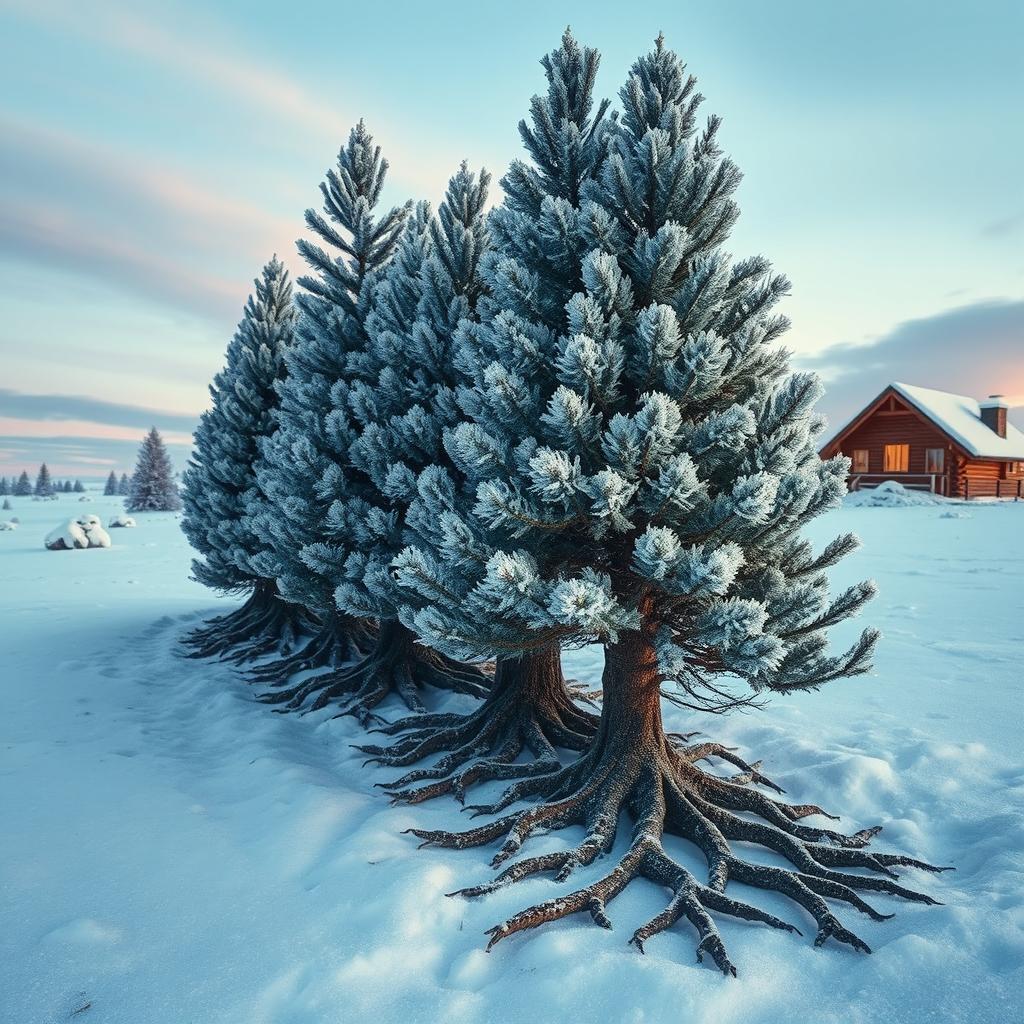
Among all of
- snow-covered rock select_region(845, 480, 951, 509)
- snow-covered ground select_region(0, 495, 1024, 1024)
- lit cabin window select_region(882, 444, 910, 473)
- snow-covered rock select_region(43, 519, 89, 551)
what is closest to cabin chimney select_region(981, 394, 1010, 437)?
lit cabin window select_region(882, 444, 910, 473)

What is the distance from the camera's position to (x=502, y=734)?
6.16m

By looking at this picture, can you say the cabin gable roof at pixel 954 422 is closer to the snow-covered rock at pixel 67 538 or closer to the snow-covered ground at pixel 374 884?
the snow-covered ground at pixel 374 884

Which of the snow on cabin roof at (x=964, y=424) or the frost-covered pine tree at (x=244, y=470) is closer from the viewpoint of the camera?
the frost-covered pine tree at (x=244, y=470)

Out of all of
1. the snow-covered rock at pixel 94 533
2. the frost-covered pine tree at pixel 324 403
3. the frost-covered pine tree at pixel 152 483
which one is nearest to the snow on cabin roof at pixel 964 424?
the frost-covered pine tree at pixel 324 403

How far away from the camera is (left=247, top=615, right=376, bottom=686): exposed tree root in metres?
9.49

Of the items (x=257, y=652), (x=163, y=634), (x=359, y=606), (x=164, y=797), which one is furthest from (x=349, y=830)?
(x=163, y=634)

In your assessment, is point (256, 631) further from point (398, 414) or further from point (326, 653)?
point (398, 414)

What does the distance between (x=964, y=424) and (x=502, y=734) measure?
36366 millimetres

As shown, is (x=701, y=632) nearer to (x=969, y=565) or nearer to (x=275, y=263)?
(x=275, y=263)

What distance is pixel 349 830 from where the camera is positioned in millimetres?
4551

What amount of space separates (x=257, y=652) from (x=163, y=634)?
3.01m

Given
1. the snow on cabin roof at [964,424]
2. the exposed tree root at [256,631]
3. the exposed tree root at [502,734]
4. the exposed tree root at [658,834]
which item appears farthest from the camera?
the snow on cabin roof at [964,424]

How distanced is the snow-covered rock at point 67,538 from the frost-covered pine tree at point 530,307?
29297 millimetres

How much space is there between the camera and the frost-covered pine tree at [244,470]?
11492 mm
